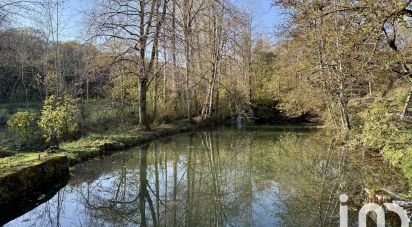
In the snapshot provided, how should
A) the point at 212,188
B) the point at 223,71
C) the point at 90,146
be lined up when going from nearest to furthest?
the point at 212,188
the point at 90,146
the point at 223,71

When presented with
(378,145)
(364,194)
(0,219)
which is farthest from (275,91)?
(0,219)

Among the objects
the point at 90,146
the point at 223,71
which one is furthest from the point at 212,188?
the point at 223,71

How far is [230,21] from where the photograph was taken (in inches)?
1013

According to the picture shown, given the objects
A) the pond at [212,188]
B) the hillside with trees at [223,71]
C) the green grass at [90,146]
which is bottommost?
the pond at [212,188]

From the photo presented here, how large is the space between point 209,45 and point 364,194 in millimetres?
18446

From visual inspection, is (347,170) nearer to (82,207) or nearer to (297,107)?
(82,207)

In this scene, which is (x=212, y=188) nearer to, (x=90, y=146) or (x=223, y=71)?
(x=90, y=146)

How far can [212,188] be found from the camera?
8852 millimetres

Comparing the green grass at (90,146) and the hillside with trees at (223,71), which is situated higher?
the hillside with trees at (223,71)

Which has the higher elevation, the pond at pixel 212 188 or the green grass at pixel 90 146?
the green grass at pixel 90 146

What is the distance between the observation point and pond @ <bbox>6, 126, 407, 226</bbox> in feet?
22.1

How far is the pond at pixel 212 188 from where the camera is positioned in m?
6.73

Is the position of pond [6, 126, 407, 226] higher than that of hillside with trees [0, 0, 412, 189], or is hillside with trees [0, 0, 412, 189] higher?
hillside with trees [0, 0, 412, 189]

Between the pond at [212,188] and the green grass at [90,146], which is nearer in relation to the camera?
the pond at [212,188]
